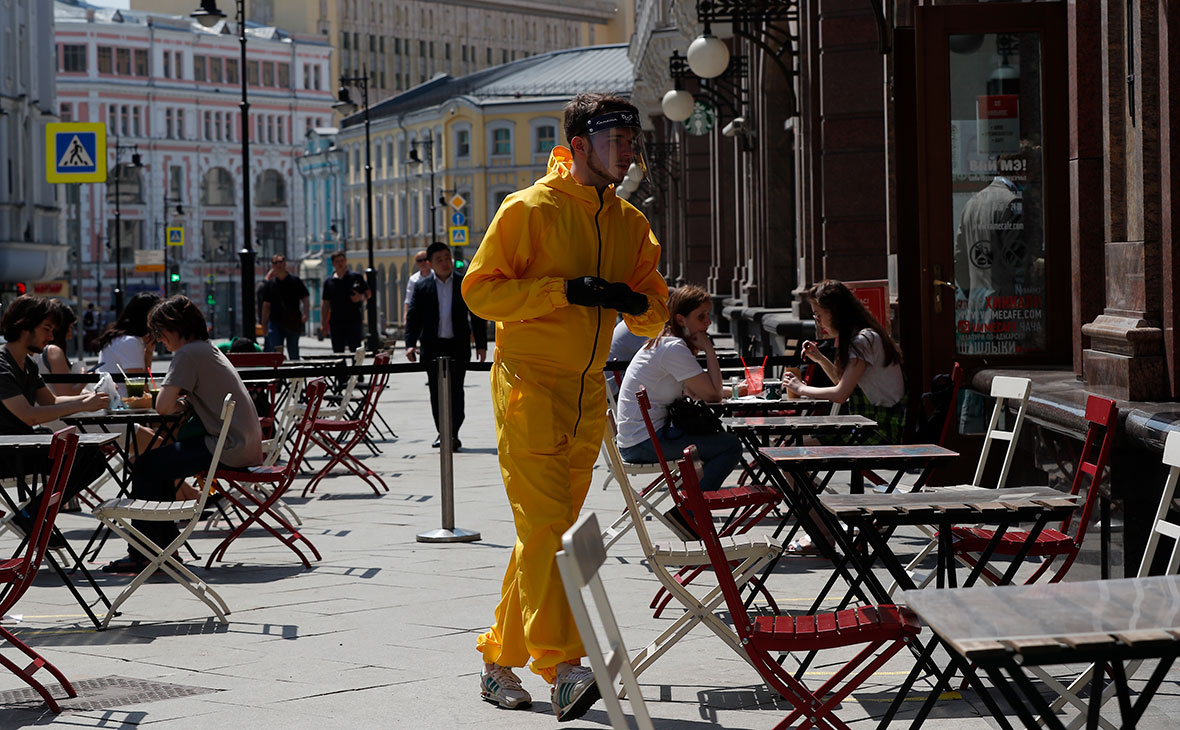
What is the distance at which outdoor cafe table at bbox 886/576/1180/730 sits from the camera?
9.71 ft

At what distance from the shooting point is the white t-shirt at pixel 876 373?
8.85m

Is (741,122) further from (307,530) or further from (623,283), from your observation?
(623,283)

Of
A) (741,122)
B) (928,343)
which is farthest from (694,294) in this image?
(741,122)

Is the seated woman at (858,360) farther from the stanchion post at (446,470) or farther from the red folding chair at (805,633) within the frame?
the red folding chair at (805,633)

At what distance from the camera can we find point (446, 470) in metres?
9.55

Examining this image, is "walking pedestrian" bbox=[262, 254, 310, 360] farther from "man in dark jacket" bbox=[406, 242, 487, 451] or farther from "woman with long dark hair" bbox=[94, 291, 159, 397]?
"woman with long dark hair" bbox=[94, 291, 159, 397]

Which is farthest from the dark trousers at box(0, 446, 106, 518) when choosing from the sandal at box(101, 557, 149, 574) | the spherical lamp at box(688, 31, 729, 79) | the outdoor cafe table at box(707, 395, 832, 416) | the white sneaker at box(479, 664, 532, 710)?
the spherical lamp at box(688, 31, 729, 79)

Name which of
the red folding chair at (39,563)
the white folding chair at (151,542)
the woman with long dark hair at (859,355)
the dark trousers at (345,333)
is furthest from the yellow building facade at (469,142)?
the red folding chair at (39,563)

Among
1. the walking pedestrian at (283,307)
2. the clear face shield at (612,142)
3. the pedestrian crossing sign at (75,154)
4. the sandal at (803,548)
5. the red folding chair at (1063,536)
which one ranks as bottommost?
the sandal at (803,548)

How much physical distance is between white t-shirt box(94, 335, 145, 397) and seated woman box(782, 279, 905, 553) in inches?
205

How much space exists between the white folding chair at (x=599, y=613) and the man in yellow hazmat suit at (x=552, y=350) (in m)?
1.93

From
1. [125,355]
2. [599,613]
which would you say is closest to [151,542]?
[599,613]

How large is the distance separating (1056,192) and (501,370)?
5.23 m

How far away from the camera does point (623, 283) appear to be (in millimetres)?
5539
